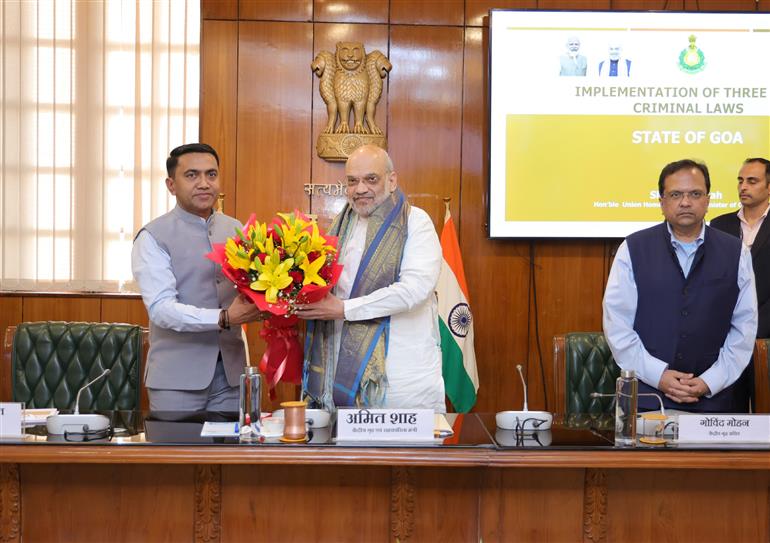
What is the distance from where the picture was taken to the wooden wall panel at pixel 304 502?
77.9 inches

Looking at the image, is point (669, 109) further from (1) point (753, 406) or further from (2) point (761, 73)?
(1) point (753, 406)

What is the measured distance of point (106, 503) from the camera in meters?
1.97

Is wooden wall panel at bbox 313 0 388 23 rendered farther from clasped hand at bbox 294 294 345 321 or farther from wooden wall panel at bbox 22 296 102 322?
clasped hand at bbox 294 294 345 321

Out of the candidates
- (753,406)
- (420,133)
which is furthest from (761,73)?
(753,406)

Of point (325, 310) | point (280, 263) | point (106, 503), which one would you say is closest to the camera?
point (106, 503)

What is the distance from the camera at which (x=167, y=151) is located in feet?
16.0

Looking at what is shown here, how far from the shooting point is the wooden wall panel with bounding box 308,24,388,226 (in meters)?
4.62

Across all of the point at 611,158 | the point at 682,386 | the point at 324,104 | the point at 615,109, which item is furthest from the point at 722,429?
the point at 324,104

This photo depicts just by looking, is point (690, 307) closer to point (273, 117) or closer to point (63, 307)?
point (273, 117)

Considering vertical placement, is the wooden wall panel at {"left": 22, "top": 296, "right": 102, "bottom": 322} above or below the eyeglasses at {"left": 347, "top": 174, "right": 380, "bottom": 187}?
below

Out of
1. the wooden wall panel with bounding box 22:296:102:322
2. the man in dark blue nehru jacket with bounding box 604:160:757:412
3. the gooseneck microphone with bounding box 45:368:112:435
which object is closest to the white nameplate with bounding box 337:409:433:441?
the gooseneck microphone with bounding box 45:368:112:435

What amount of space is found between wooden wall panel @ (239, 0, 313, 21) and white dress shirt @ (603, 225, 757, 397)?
2.67 m

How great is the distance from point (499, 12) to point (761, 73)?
1.51 meters

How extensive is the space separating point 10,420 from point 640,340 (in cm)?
189
